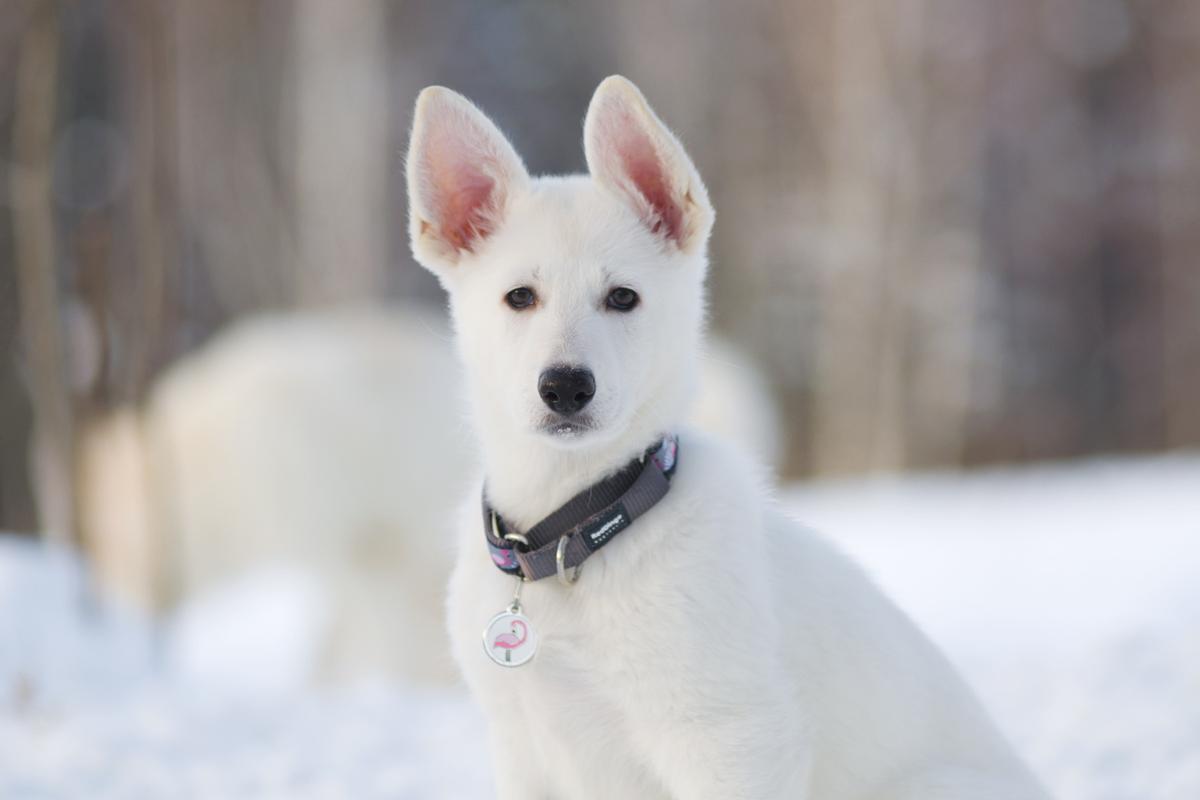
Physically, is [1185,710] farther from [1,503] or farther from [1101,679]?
[1,503]

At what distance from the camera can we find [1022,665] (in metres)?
6.09

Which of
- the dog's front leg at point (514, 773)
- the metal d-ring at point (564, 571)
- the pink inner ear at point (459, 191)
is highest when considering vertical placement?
the pink inner ear at point (459, 191)

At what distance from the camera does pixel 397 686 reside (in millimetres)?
6008

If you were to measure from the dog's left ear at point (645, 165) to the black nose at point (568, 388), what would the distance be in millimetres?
496

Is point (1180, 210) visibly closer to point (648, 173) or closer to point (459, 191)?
point (648, 173)

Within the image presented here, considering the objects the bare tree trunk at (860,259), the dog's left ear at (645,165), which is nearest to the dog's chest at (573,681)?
the dog's left ear at (645,165)

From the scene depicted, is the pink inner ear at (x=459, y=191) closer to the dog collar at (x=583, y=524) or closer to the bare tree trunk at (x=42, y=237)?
the dog collar at (x=583, y=524)

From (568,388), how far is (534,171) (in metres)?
14.7

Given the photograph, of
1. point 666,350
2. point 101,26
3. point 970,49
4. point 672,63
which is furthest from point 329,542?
point 970,49

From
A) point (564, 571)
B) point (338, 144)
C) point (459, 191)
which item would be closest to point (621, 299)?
point (459, 191)

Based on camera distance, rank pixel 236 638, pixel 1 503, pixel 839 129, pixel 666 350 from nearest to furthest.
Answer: pixel 666 350, pixel 236 638, pixel 1 503, pixel 839 129

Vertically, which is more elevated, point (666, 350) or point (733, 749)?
point (666, 350)

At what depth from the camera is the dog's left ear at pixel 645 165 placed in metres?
2.76

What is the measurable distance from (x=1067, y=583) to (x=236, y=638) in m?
5.61
